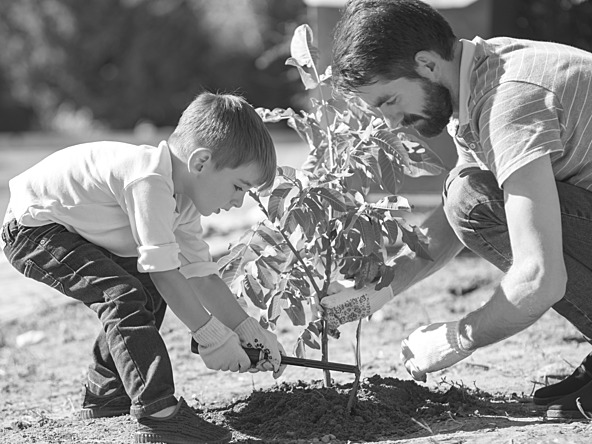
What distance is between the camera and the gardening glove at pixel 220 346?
8.75ft

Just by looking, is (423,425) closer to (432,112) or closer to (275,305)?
(275,305)

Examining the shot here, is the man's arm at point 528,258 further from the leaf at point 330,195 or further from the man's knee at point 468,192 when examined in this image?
the leaf at point 330,195

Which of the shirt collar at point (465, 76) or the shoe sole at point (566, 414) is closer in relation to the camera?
the shirt collar at point (465, 76)

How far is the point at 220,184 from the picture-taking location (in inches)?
106

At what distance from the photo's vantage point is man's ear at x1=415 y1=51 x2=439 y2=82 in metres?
2.54

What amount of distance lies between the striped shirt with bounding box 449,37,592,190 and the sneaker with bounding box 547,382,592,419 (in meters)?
0.60

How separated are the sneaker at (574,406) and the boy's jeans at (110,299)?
1085 millimetres

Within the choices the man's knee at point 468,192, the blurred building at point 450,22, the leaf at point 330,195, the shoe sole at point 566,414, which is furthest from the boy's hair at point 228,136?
the blurred building at point 450,22

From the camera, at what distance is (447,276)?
491 cm

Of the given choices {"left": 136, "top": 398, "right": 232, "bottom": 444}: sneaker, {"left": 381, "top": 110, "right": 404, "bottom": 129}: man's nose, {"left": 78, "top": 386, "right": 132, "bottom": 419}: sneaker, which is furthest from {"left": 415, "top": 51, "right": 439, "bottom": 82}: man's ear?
{"left": 78, "top": 386, "right": 132, "bottom": 419}: sneaker

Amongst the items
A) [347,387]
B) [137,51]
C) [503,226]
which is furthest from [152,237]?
[137,51]

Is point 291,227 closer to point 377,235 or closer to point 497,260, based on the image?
point 377,235

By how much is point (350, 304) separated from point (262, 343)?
286 mm

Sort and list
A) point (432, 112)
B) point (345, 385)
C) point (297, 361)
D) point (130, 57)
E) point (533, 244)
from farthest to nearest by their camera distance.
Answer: point (130, 57), point (345, 385), point (297, 361), point (432, 112), point (533, 244)
